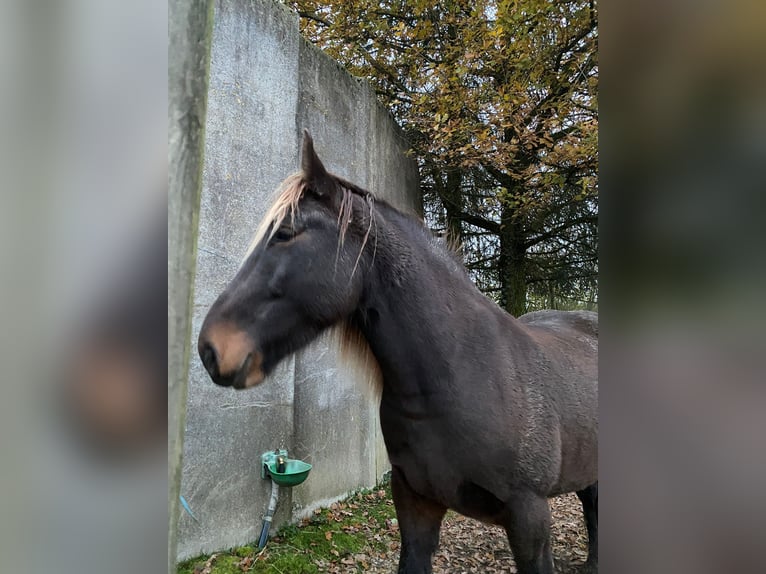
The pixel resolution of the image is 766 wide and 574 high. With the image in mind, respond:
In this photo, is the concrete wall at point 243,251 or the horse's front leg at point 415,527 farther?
the concrete wall at point 243,251

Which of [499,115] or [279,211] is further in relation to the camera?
[499,115]

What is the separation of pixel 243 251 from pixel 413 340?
42.0 inches

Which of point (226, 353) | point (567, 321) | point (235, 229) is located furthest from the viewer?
point (567, 321)

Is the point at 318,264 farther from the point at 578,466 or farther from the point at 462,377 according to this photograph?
the point at 578,466

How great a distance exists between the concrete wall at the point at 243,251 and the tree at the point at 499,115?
1.62ft

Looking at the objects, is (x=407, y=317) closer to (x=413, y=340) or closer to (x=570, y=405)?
(x=413, y=340)

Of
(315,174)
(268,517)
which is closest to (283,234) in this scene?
(315,174)

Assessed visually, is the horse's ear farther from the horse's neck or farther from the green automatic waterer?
the green automatic waterer

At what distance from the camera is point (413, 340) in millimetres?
1523

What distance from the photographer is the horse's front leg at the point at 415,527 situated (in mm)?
1705

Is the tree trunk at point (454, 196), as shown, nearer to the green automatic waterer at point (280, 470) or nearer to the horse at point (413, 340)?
the horse at point (413, 340)
